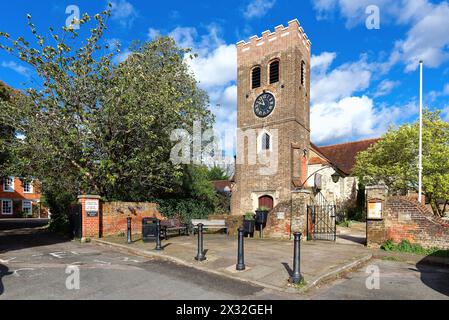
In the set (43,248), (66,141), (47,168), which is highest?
(66,141)

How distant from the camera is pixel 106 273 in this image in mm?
6992

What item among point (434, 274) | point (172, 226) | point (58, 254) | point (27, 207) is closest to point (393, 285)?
point (434, 274)

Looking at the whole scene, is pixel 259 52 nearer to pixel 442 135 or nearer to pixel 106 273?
pixel 442 135

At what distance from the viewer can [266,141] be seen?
2264cm

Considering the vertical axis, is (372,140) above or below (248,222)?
above

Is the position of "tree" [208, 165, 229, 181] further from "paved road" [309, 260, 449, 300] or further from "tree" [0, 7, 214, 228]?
"paved road" [309, 260, 449, 300]

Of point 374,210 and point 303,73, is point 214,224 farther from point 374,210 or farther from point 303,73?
point 303,73

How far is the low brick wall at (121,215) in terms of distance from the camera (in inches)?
520

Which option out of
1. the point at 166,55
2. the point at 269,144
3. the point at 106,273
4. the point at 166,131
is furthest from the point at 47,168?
the point at 269,144

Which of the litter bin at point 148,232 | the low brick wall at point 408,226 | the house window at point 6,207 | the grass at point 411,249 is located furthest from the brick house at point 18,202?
the grass at point 411,249

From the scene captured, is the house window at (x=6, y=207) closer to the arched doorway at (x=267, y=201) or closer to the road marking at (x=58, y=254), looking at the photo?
the arched doorway at (x=267, y=201)

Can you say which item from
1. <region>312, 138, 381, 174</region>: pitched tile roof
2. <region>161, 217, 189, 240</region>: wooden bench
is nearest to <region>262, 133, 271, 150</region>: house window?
<region>161, 217, 189, 240</region>: wooden bench

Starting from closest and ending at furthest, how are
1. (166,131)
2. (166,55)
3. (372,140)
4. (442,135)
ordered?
1. (166,131)
2. (442,135)
3. (166,55)
4. (372,140)
